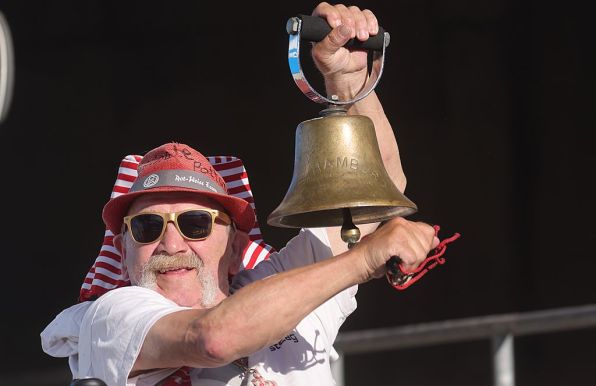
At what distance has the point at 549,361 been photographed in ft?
19.7

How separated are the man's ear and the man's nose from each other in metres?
0.26

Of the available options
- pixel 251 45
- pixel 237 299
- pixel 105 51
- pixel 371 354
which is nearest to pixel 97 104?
pixel 105 51

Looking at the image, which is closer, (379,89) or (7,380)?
(379,89)

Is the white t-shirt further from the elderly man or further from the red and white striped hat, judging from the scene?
the red and white striped hat

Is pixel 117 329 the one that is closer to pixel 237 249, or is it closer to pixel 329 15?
pixel 237 249

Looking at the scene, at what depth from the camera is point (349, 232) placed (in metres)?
2.68

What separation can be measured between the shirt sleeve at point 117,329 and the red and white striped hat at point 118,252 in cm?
36

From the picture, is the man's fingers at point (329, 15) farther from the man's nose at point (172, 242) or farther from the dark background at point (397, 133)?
the dark background at point (397, 133)

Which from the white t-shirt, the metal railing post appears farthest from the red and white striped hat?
the metal railing post

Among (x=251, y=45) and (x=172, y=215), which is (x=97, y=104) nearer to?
(x=251, y=45)

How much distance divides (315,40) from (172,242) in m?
0.62

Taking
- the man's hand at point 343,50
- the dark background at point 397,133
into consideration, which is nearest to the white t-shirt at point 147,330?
the man's hand at point 343,50

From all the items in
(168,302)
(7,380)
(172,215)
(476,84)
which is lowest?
(7,380)

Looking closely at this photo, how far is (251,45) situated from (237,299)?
397 centimetres
